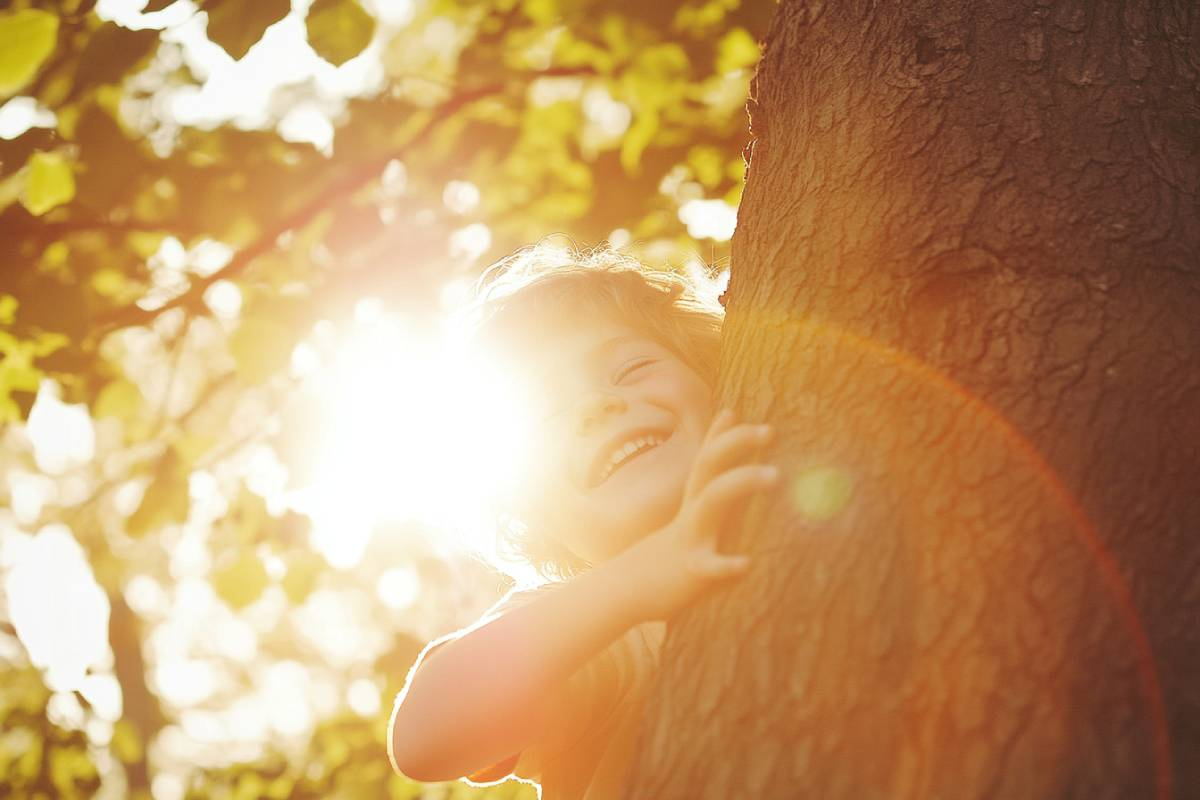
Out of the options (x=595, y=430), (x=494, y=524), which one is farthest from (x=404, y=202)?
(x=595, y=430)

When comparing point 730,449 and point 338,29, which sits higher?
point 338,29

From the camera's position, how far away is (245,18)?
67.6 inches

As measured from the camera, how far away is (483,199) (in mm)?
4531

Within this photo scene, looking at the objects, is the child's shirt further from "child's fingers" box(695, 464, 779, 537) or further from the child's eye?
the child's eye

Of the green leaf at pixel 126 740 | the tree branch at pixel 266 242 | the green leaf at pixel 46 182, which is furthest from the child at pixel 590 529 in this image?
the green leaf at pixel 126 740

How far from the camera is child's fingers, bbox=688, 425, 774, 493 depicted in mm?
1069

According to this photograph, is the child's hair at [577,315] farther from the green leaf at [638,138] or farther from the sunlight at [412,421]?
the green leaf at [638,138]

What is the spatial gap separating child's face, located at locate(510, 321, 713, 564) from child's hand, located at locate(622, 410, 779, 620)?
0.33 meters

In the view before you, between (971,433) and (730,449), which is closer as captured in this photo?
(971,433)

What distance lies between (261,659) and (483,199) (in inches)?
455

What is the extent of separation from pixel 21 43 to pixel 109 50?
0.70ft

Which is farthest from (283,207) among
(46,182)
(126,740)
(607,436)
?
(126,740)

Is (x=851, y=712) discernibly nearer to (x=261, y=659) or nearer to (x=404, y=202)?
(x=404, y=202)

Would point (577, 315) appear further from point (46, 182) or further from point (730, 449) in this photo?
point (46, 182)
